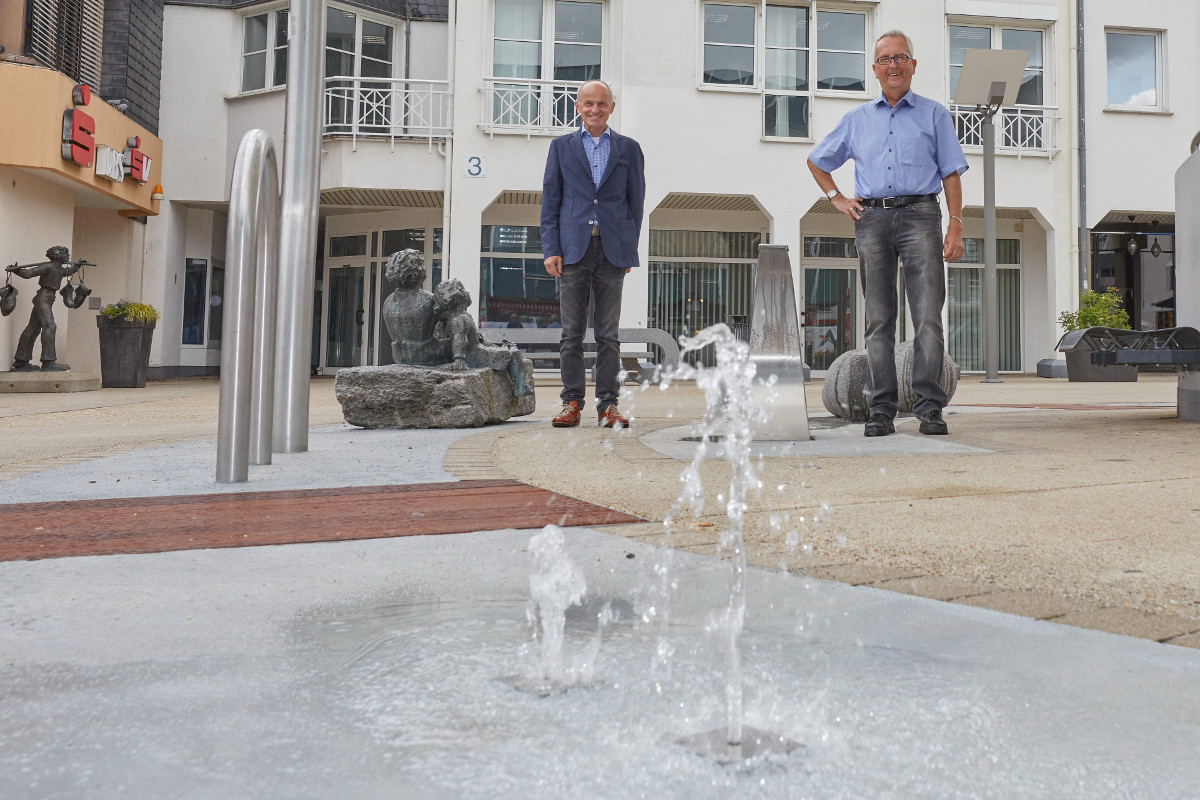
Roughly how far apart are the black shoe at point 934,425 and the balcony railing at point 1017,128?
512 inches

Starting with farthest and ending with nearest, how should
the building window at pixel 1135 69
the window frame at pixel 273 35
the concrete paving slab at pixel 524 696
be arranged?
the building window at pixel 1135 69, the window frame at pixel 273 35, the concrete paving slab at pixel 524 696

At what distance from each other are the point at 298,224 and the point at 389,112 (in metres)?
12.6

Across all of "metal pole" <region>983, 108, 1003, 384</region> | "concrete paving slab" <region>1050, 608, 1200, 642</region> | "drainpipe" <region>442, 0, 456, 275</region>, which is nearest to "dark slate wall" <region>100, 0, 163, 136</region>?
"drainpipe" <region>442, 0, 456, 275</region>

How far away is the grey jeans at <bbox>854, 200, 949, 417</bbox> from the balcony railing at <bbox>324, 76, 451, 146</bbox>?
10927mm

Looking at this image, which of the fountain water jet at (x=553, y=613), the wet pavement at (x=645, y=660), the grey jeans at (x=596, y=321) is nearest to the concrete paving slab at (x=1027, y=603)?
the wet pavement at (x=645, y=660)

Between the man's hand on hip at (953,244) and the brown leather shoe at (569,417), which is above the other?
the man's hand on hip at (953,244)

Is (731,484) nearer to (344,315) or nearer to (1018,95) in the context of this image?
(1018,95)

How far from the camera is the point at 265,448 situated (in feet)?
11.3

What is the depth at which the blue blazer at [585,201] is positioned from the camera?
16.3ft

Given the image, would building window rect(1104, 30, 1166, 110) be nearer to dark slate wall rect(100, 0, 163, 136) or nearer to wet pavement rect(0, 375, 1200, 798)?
dark slate wall rect(100, 0, 163, 136)

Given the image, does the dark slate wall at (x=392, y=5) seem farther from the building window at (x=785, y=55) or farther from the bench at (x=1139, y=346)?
the bench at (x=1139, y=346)

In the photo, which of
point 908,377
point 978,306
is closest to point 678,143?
point 978,306

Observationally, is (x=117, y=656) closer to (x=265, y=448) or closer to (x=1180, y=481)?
(x=265, y=448)

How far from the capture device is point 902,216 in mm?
Result: 4504
